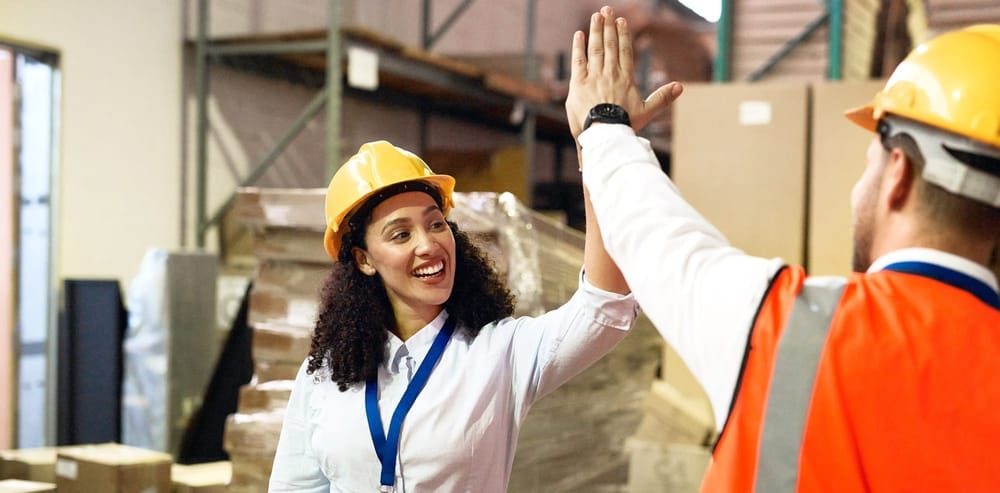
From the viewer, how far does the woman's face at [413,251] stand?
192 centimetres

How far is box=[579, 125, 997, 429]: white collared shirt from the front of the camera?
1043 millimetres

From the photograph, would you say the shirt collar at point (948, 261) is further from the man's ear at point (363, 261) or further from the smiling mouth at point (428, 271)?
the man's ear at point (363, 261)

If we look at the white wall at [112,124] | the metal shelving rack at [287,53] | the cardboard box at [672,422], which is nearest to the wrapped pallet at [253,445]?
the cardboard box at [672,422]

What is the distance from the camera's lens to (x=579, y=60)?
1319 mm

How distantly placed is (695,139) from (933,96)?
308cm

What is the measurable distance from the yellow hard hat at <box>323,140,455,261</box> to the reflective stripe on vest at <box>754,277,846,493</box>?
1068mm

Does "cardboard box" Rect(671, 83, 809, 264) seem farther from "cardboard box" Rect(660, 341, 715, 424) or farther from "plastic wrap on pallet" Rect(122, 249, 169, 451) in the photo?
A: "plastic wrap on pallet" Rect(122, 249, 169, 451)

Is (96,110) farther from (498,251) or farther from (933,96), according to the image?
(933,96)

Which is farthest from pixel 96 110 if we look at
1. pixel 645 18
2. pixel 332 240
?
pixel 645 18

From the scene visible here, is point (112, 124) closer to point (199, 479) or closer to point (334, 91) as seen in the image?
point (334, 91)

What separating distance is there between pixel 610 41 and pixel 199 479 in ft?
8.93

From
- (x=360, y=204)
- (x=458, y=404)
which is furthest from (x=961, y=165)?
(x=360, y=204)

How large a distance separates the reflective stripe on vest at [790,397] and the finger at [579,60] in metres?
0.46

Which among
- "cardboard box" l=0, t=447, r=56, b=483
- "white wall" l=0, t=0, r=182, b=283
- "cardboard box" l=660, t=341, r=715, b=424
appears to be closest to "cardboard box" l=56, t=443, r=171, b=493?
"cardboard box" l=0, t=447, r=56, b=483
